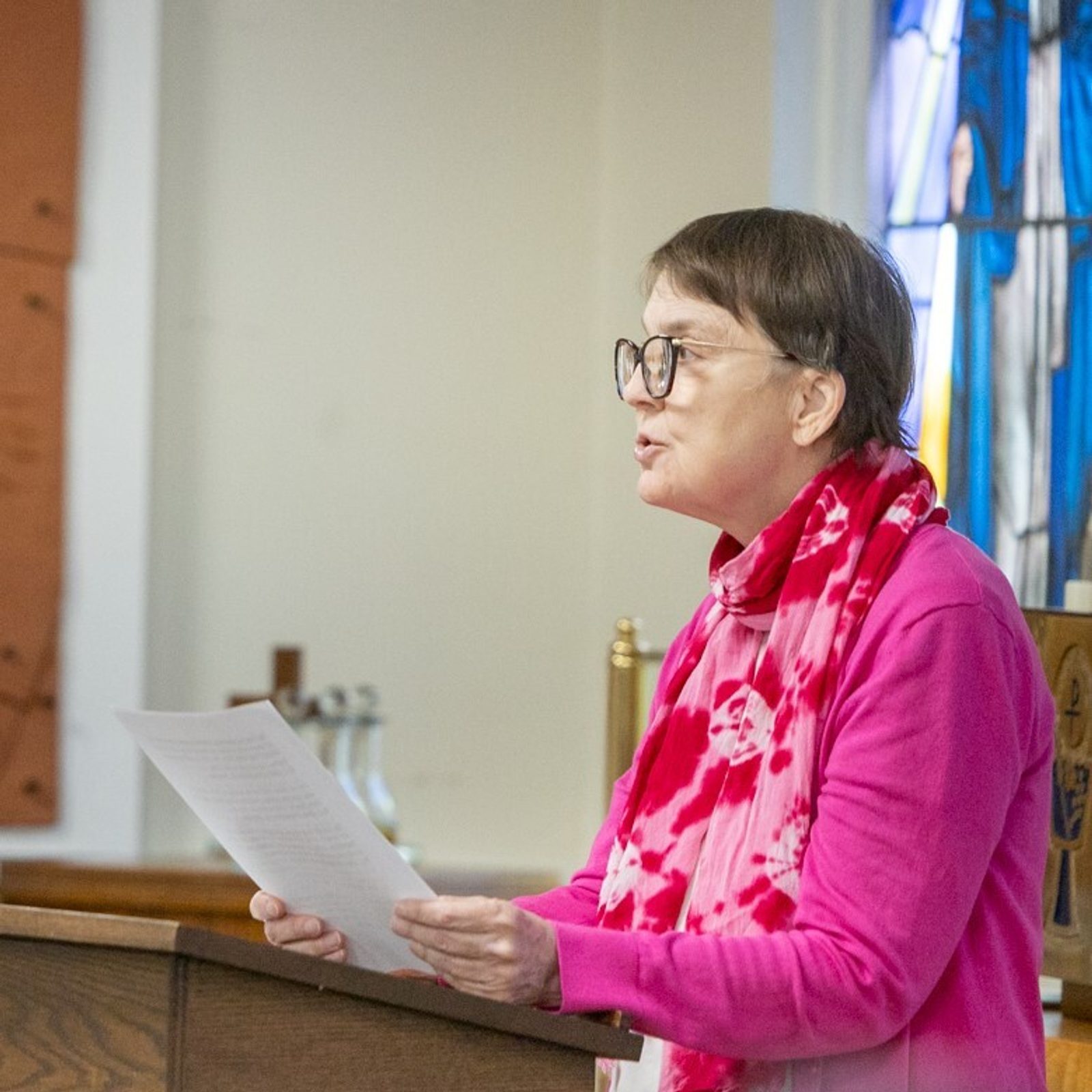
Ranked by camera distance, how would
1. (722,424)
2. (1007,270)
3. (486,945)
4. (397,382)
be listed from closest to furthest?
(486,945)
(722,424)
(1007,270)
(397,382)

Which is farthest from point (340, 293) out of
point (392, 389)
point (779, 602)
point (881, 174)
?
point (779, 602)

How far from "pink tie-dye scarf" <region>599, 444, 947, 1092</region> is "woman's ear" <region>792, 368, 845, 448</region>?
1.6 inches

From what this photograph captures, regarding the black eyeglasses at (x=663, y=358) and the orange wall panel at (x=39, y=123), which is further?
the orange wall panel at (x=39, y=123)

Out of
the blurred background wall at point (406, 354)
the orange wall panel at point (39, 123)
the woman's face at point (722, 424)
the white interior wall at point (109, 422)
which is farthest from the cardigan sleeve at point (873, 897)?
the orange wall panel at point (39, 123)

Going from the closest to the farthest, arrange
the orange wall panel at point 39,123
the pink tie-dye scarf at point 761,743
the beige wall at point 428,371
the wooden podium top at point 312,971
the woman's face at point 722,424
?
the wooden podium top at point 312,971, the pink tie-dye scarf at point 761,743, the woman's face at point 722,424, the orange wall panel at point 39,123, the beige wall at point 428,371

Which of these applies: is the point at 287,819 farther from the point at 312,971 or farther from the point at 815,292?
the point at 815,292

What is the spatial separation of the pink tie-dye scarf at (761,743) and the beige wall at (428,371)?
235 centimetres

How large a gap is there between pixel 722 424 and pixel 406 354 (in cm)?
267

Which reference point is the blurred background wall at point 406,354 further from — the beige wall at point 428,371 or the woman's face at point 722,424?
the woman's face at point 722,424

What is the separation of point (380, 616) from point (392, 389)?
53 cm

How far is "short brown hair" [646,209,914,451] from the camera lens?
1.76 meters

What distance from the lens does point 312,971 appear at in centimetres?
133

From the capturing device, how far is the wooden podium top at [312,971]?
Answer: 50.2 inches

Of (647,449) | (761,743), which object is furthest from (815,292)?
(761,743)
